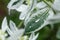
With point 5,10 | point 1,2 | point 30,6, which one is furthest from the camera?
point 5,10

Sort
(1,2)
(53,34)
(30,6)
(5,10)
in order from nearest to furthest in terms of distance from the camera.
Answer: (30,6), (1,2), (5,10), (53,34)

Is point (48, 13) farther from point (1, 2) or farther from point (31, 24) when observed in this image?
point (1, 2)

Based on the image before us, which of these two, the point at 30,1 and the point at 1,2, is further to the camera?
the point at 1,2

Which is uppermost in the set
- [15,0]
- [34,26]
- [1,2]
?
[1,2]

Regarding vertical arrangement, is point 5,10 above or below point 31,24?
above

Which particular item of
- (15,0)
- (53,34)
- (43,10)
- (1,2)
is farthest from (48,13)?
(53,34)

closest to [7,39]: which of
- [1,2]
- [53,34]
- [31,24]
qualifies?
[31,24]

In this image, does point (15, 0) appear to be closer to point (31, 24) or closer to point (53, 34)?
point (31, 24)
